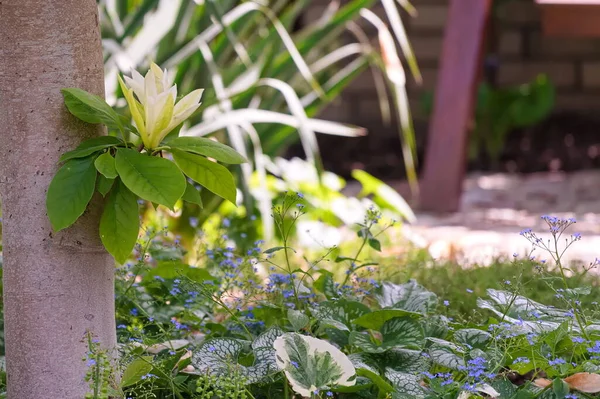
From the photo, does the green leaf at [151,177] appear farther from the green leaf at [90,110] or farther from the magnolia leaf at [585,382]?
the magnolia leaf at [585,382]

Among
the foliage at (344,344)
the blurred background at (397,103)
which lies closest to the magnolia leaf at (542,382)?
the foliage at (344,344)

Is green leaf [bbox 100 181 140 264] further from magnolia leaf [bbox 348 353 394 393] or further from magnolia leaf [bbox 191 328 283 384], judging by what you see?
magnolia leaf [bbox 348 353 394 393]

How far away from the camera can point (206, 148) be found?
1249 millimetres

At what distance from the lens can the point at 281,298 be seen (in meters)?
1.53

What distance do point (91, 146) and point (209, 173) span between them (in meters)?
0.17

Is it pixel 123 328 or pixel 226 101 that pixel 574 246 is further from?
pixel 123 328

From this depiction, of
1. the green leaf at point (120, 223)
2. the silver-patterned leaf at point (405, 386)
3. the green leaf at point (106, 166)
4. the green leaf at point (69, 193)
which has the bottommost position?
the silver-patterned leaf at point (405, 386)

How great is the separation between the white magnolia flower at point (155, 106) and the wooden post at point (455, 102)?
301 centimetres

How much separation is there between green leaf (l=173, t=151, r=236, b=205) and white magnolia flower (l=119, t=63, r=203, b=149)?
4cm

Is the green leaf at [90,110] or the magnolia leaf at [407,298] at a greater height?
the green leaf at [90,110]

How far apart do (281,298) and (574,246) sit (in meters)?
2.03

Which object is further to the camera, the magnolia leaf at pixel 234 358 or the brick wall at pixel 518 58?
the brick wall at pixel 518 58

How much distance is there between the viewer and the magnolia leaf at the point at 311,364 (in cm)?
123

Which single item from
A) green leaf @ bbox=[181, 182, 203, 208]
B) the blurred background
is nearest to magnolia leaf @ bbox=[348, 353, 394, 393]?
green leaf @ bbox=[181, 182, 203, 208]
